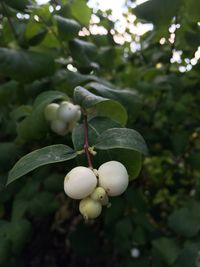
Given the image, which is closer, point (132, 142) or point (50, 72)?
point (132, 142)

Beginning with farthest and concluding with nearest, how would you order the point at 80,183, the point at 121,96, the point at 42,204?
the point at 42,204
the point at 121,96
the point at 80,183

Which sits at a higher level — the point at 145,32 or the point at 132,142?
the point at 132,142

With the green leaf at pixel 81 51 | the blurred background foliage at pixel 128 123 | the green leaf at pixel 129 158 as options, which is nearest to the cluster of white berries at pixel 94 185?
the green leaf at pixel 129 158

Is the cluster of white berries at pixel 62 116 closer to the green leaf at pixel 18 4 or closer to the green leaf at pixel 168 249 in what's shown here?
the green leaf at pixel 18 4

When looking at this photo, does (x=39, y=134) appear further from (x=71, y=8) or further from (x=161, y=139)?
(x=161, y=139)

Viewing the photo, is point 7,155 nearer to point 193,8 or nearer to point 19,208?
point 19,208

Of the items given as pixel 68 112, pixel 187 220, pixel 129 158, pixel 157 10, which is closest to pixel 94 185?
pixel 129 158

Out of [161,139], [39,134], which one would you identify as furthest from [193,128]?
[39,134]

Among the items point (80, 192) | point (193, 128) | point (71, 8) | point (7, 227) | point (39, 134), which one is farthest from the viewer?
point (193, 128)
